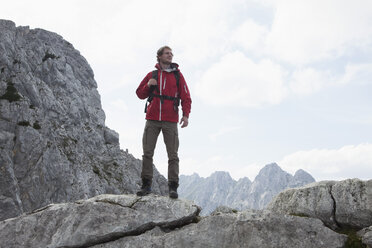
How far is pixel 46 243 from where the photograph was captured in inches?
328

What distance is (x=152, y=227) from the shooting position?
28.1ft

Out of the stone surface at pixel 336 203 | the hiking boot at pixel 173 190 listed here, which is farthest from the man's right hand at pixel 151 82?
the stone surface at pixel 336 203

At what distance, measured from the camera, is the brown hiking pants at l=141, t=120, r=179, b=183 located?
9805mm

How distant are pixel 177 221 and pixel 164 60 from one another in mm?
5346

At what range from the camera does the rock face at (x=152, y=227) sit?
7.72m

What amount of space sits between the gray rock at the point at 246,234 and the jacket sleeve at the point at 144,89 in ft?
14.9

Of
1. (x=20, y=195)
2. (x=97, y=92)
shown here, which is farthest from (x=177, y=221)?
(x=97, y=92)

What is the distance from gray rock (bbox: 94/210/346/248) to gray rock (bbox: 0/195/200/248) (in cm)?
32

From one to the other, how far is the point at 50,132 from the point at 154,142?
73579 mm

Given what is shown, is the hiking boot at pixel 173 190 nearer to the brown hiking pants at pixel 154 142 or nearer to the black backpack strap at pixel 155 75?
the brown hiking pants at pixel 154 142

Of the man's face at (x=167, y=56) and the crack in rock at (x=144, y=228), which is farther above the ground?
the man's face at (x=167, y=56)

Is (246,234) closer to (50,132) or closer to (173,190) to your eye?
(173,190)

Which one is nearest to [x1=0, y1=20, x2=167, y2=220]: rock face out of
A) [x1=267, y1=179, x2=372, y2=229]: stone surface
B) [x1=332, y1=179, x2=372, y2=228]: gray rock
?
[x1=267, y1=179, x2=372, y2=229]: stone surface

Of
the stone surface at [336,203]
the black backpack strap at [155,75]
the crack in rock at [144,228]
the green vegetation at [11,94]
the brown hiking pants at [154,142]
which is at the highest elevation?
the green vegetation at [11,94]
